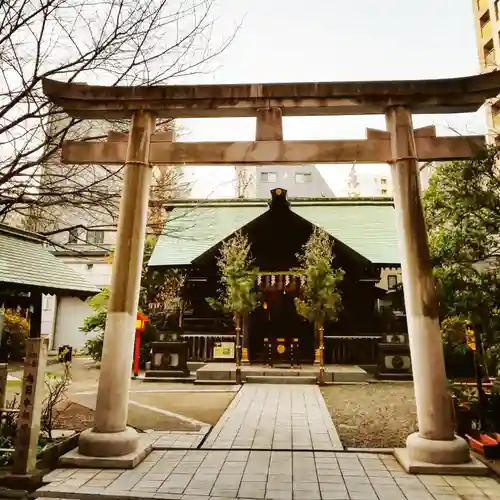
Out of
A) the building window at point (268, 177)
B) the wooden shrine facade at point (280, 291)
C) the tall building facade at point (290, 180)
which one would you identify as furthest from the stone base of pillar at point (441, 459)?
the building window at point (268, 177)

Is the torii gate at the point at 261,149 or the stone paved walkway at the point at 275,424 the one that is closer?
the torii gate at the point at 261,149

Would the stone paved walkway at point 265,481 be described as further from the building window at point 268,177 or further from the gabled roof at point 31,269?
the building window at point 268,177

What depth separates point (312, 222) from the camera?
20.5 meters

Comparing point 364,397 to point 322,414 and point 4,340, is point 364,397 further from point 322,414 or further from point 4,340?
point 4,340

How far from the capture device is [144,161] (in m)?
6.82

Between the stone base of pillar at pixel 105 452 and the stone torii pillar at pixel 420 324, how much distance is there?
12.9 feet

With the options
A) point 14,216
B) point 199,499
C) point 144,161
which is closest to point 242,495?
point 199,499

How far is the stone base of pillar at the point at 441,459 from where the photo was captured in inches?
217

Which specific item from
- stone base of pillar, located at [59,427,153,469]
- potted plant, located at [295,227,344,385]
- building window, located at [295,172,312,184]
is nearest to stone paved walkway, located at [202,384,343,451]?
stone base of pillar, located at [59,427,153,469]

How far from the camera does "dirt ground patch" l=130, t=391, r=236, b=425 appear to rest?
384 inches

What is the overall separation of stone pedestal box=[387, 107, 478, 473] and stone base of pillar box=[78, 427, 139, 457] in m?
4.00

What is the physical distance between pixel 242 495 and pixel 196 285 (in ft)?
46.9

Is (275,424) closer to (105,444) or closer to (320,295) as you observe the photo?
(105,444)

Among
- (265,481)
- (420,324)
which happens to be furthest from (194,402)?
(420,324)
